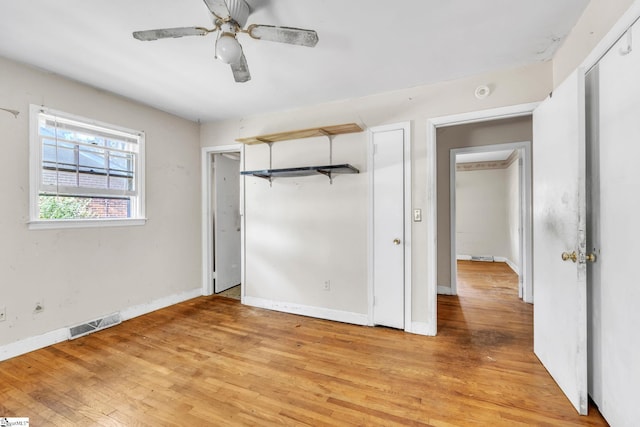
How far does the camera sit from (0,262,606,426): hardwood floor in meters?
1.60

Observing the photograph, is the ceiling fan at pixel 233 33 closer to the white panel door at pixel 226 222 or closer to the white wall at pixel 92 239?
the white wall at pixel 92 239

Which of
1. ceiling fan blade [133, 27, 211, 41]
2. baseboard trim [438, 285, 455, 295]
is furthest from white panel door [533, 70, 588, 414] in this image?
ceiling fan blade [133, 27, 211, 41]

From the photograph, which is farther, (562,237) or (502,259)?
(502,259)

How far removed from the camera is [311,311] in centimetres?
316

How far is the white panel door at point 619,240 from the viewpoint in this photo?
1.26 m

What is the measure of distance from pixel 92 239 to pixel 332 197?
2.48 metres

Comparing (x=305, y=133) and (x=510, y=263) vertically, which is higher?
(x=305, y=133)

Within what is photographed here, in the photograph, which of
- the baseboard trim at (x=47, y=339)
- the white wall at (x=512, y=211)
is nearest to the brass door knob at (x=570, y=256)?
the baseboard trim at (x=47, y=339)

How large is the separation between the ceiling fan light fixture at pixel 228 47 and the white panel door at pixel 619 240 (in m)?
1.93

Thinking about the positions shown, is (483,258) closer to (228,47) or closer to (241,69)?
(241,69)

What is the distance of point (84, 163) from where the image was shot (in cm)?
270

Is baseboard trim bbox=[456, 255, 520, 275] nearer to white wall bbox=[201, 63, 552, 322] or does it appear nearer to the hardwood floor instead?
the hardwood floor

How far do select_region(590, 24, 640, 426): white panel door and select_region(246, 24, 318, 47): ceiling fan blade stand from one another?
152 centimetres

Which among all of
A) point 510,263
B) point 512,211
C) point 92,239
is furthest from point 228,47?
point 510,263
